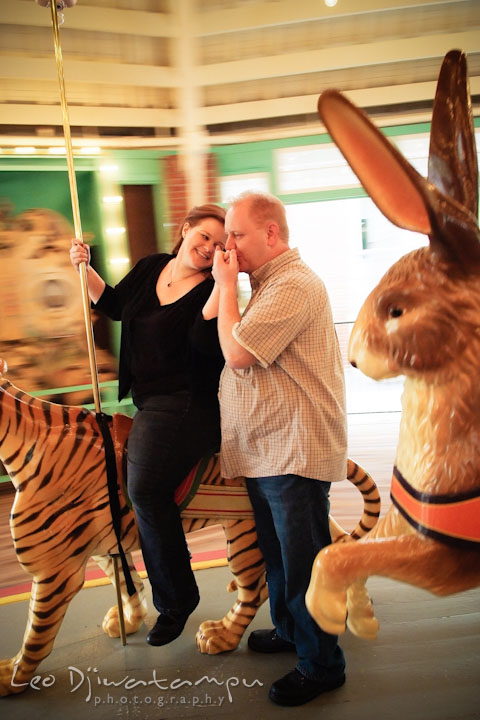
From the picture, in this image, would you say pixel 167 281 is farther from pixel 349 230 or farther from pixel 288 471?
pixel 349 230

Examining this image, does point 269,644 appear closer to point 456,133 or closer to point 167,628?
point 167,628

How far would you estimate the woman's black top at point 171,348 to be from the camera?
167 cm

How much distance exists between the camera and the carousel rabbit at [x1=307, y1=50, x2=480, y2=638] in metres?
0.86

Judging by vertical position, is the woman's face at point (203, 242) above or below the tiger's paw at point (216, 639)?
above

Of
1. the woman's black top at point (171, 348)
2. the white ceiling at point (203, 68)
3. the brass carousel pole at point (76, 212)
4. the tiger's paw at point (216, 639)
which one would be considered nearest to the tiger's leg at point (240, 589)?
the tiger's paw at point (216, 639)

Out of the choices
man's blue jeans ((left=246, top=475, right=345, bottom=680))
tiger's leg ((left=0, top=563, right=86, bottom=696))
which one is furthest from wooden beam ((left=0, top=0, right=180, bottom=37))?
tiger's leg ((left=0, top=563, right=86, bottom=696))

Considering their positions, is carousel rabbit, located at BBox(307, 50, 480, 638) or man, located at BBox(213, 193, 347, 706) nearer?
carousel rabbit, located at BBox(307, 50, 480, 638)

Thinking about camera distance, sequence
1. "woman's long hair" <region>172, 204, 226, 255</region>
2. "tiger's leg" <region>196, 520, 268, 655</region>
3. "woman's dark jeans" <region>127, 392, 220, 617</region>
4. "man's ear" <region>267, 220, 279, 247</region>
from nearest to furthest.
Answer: "man's ear" <region>267, 220, 279, 247</region> → "woman's dark jeans" <region>127, 392, 220, 617</region> → "woman's long hair" <region>172, 204, 226, 255</region> → "tiger's leg" <region>196, 520, 268, 655</region>

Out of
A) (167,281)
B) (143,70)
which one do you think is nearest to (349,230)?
(143,70)

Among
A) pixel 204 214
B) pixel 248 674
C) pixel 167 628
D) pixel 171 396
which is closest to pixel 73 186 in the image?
pixel 204 214

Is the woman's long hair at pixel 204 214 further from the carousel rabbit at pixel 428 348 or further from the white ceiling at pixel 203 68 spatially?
the white ceiling at pixel 203 68

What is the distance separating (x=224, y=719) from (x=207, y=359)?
1.01 m

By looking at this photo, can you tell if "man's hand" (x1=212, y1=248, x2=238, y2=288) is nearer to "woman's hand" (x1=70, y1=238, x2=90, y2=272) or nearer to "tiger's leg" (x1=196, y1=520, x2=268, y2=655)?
"woman's hand" (x1=70, y1=238, x2=90, y2=272)

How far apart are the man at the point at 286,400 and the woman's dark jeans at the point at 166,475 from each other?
10 centimetres
